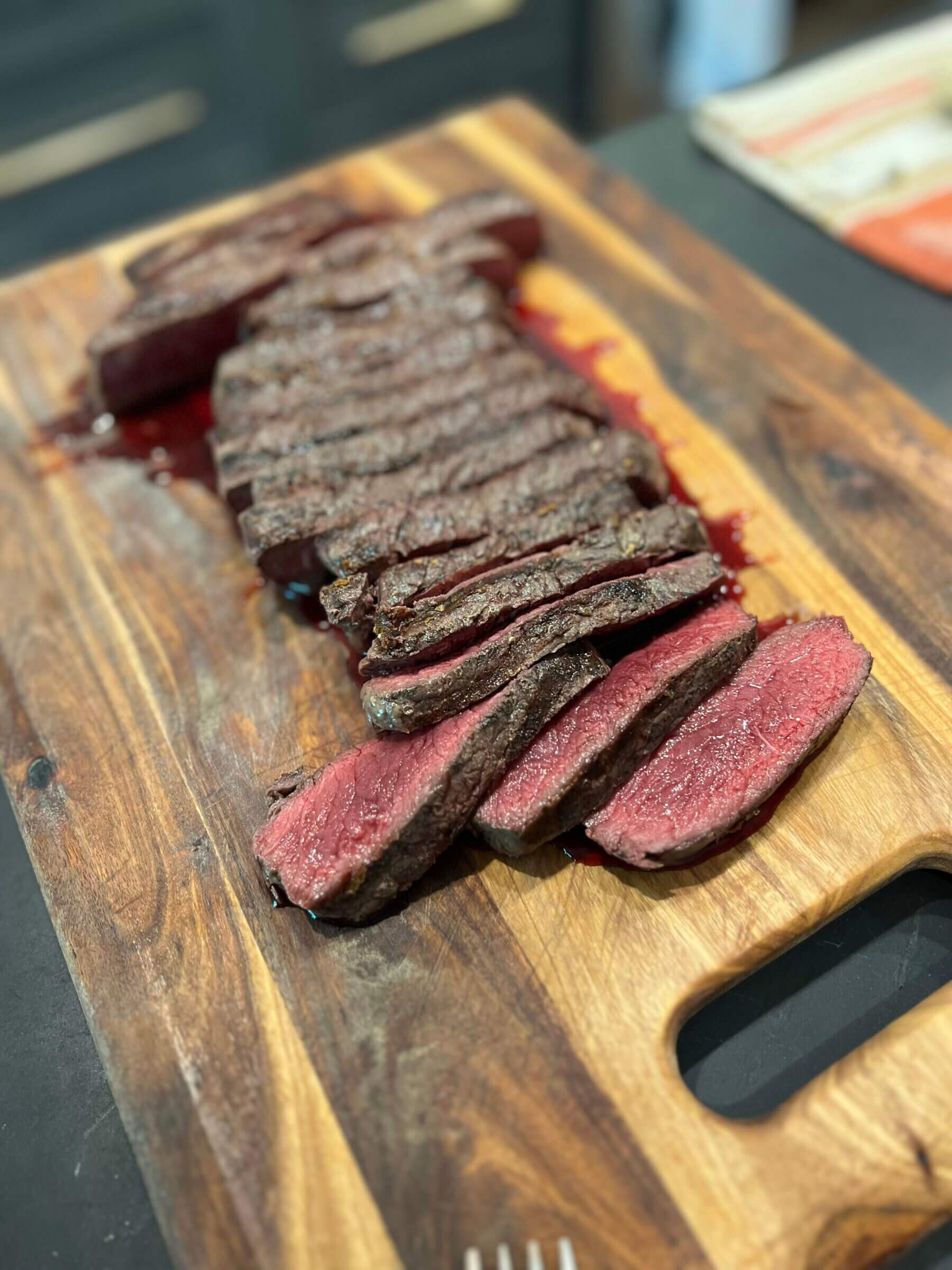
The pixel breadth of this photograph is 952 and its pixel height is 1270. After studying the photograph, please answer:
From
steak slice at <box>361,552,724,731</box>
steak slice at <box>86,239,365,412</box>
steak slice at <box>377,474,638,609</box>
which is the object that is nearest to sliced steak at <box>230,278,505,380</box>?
steak slice at <box>86,239,365,412</box>

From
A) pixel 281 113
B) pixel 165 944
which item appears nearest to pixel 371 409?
pixel 165 944

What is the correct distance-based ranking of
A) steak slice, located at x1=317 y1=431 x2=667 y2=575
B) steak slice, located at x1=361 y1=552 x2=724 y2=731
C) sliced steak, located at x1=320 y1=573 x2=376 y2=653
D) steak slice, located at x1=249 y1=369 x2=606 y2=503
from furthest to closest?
1. steak slice, located at x1=249 y1=369 x2=606 y2=503
2. steak slice, located at x1=317 y1=431 x2=667 y2=575
3. sliced steak, located at x1=320 y1=573 x2=376 y2=653
4. steak slice, located at x1=361 y1=552 x2=724 y2=731

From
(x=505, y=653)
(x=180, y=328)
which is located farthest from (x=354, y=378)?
(x=505, y=653)

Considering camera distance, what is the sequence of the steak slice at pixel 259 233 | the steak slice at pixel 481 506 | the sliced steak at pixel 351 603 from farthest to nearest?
1. the steak slice at pixel 259 233
2. the steak slice at pixel 481 506
3. the sliced steak at pixel 351 603

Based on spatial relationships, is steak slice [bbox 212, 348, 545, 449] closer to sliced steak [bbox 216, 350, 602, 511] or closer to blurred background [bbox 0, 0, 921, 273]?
sliced steak [bbox 216, 350, 602, 511]

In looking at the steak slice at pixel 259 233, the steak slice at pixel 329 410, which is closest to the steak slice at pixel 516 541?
the steak slice at pixel 329 410

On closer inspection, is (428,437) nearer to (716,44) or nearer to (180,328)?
(180,328)

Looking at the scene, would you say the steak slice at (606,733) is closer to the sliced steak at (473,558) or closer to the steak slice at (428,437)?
the sliced steak at (473,558)
